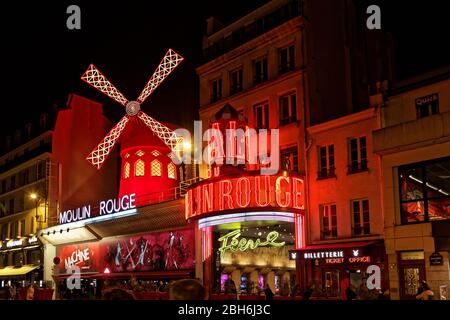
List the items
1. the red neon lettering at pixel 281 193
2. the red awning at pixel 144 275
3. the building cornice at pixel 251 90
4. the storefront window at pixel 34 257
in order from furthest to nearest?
the storefront window at pixel 34 257
the red awning at pixel 144 275
the building cornice at pixel 251 90
the red neon lettering at pixel 281 193

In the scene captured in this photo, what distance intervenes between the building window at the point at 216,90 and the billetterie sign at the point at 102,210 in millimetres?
6312

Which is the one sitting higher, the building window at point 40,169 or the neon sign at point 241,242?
the building window at point 40,169

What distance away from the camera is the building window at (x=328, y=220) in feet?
69.4

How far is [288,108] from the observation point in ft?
77.3

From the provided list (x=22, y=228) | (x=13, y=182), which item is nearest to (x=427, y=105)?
(x=22, y=228)

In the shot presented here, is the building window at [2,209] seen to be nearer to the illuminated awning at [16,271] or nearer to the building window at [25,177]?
the building window at [25,177]

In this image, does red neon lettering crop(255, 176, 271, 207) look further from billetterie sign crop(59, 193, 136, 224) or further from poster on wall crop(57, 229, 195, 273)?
billetterie sign crop(59, 193, 136, 224)

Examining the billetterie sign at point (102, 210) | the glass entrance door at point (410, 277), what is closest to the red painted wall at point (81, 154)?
the billetterie sign at point (102, 210)

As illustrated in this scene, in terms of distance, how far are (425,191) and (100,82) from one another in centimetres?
2102

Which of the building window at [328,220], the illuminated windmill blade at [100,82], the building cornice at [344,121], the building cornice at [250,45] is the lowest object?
the building window at [328,220]

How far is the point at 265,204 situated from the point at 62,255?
19228 millimetres

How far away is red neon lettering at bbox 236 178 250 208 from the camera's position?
69.9ft

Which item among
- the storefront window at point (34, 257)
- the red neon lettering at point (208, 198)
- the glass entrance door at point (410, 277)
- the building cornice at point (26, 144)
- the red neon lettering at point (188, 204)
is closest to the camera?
the glass entrance door at point (410, 277)
